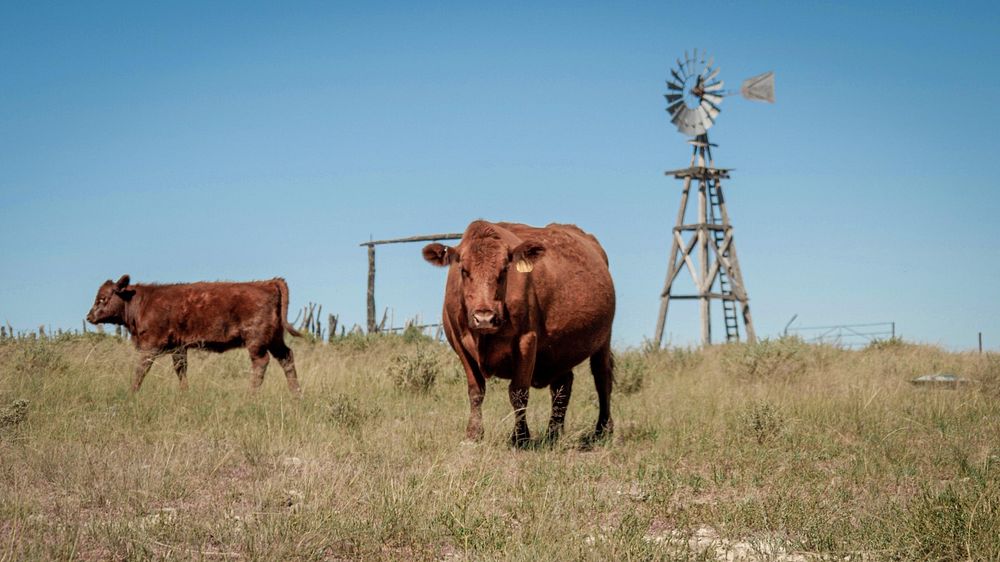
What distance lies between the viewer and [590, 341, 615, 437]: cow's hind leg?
9000mm

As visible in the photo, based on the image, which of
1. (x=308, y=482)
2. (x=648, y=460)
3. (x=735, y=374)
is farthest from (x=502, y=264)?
(x=735, y=374)

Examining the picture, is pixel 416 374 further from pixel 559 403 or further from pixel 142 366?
pixel 142 366

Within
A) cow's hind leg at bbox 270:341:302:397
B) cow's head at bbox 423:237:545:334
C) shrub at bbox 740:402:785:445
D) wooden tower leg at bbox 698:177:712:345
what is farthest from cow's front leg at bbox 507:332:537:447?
wooden tower leg at bbox 698:177:712:345

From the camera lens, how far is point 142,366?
12.5 m

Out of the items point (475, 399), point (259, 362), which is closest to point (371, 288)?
point (259, 362)

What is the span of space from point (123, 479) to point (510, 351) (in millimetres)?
3272

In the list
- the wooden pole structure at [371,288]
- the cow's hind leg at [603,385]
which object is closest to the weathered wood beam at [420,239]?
the wooden pole structure at [371,288]

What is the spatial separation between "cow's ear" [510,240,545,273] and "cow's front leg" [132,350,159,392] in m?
6.20

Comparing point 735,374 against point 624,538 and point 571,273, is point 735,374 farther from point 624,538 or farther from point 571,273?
point 624,538

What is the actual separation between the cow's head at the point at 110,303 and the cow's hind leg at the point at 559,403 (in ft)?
27.4

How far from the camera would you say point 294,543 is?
4.33m

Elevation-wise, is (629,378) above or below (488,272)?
below

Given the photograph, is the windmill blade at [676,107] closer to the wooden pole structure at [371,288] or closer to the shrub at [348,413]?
the wooden pole structure at [371,288]

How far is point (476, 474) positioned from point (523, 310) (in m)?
2.00
